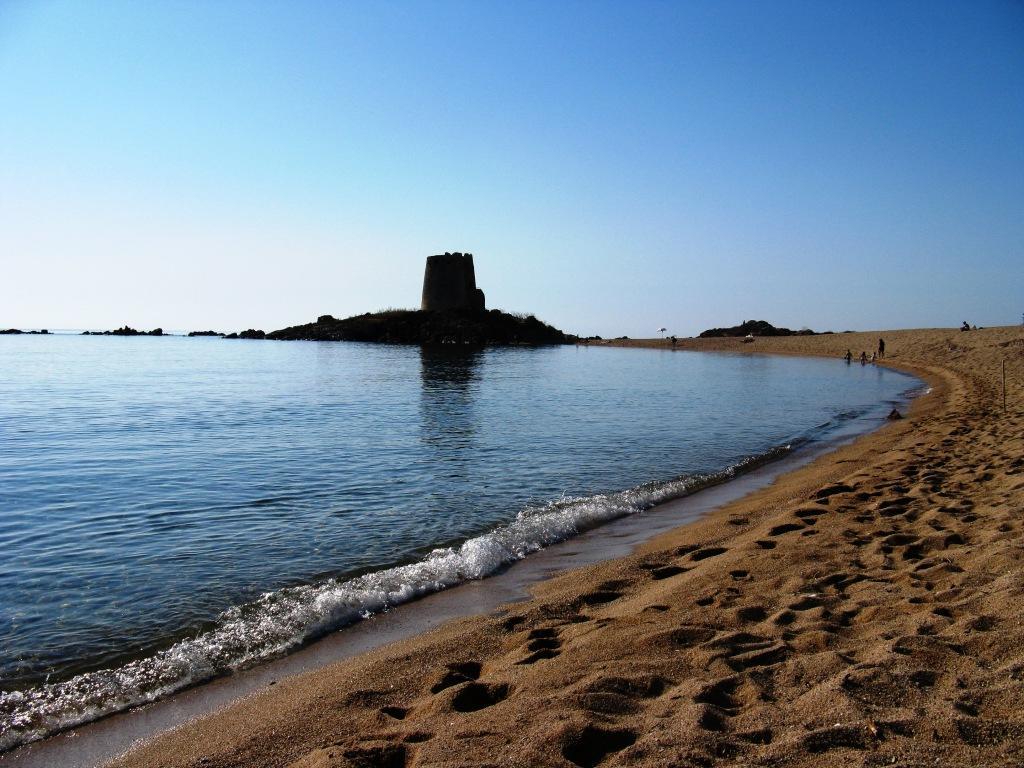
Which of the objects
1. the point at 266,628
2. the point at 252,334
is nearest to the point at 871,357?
the point at 266,628

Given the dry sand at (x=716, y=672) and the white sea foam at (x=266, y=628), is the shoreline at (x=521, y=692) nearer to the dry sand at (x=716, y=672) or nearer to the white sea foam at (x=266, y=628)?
the dry sand at (x=716, y=672)

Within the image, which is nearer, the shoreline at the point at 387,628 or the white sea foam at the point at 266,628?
the shoreline at the point at 387,628

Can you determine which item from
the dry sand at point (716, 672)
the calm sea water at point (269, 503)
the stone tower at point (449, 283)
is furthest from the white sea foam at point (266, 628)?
the stone tower at point (449, 283)

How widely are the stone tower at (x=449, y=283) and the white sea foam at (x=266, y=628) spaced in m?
82.6

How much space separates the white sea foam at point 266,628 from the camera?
452 cm

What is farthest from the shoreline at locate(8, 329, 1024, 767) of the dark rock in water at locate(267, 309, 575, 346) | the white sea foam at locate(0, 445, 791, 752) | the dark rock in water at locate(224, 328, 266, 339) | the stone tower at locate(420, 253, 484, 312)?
the dark rock in water at locate(224, 328, 266, 339)

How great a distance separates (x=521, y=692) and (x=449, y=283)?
88.3 m

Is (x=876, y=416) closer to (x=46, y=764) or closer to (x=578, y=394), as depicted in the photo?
(x=578, y=394)

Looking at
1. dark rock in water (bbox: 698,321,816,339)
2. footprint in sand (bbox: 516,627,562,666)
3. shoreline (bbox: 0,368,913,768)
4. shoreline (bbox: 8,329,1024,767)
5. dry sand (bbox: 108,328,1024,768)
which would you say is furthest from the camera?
dark rock in water (bbox: 698,321,816,339)

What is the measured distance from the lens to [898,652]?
373 cm

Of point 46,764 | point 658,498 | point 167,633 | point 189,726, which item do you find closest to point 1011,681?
point 189,726

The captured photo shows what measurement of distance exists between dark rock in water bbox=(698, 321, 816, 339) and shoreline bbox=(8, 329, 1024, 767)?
96710mm

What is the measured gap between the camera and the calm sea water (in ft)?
18.2

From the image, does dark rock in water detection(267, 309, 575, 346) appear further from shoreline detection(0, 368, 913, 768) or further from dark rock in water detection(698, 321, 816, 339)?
shoreline detection(0, 368, 913, 768)
